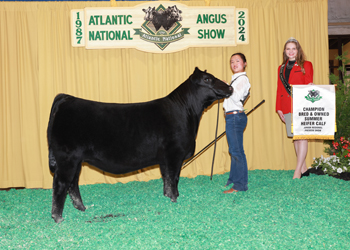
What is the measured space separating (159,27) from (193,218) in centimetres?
303

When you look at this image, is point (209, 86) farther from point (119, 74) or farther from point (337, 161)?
point (337, 161)

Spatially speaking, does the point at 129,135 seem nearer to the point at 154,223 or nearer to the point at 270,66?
the point at 154,223

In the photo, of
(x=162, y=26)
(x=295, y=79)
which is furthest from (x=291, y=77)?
(x=162, y=26)

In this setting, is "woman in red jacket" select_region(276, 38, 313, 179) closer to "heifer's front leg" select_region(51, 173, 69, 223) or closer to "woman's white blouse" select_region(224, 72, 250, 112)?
"woman's white blouse" select_region(224, 72, 250, 112)

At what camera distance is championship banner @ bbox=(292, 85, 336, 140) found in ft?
12.2

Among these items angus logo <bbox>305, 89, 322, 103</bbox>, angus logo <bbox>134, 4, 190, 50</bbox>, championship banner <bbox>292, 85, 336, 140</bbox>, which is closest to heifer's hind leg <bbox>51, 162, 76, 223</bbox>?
angus logo <bbox>134, 4, 190, 50</bbox>

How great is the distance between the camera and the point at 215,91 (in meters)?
3.26

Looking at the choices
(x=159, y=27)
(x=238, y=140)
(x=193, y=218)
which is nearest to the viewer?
(x=193, y=218)

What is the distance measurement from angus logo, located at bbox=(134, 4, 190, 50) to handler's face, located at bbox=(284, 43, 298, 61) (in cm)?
152

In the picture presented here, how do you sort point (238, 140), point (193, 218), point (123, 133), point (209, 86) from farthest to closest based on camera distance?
1. point (238, 140)
2. point (209, 86)
3. point (123, 133)
4. point (193, 218)

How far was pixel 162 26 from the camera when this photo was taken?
4.57 m

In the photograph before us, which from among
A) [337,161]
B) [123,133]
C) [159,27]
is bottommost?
[337,161]

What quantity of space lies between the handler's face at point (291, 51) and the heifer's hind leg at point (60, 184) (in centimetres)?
297

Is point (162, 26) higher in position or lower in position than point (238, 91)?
higher
